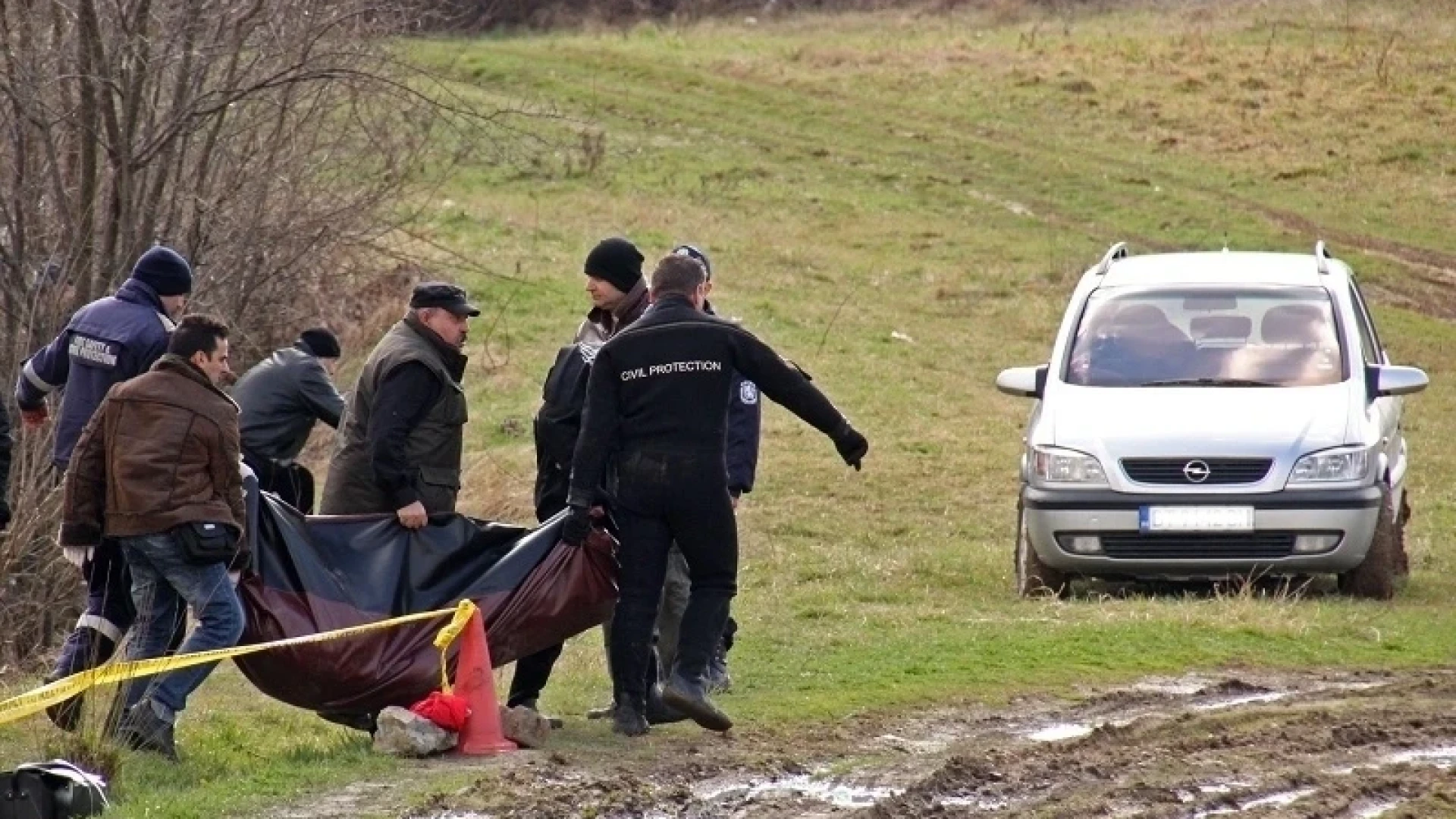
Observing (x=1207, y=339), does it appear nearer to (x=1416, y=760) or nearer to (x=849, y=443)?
(x=849, y=443)

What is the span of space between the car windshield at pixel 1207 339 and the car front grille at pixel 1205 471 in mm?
749

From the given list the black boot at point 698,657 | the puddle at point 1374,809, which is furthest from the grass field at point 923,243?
the puddle at point 1374,809

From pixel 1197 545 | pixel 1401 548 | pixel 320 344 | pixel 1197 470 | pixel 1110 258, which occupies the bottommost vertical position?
pixel 1401 548

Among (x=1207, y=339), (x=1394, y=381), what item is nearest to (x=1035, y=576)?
(x=1207, y=339)

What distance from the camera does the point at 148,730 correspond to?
331 inches

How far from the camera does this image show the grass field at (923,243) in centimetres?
1109

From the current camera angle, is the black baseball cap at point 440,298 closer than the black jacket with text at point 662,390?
No

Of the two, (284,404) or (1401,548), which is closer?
(284,404)

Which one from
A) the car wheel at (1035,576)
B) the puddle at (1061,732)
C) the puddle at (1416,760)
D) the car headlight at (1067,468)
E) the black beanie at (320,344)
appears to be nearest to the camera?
the puddle at (1416,760)

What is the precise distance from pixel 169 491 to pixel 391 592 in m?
1.04

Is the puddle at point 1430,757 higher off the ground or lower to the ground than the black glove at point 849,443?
lower

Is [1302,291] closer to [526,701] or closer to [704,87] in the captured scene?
[526,701]

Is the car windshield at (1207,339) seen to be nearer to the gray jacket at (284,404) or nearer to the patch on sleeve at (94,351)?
the gray jacket at (284,404)

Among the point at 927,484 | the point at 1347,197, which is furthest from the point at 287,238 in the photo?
the point at 1347,197
